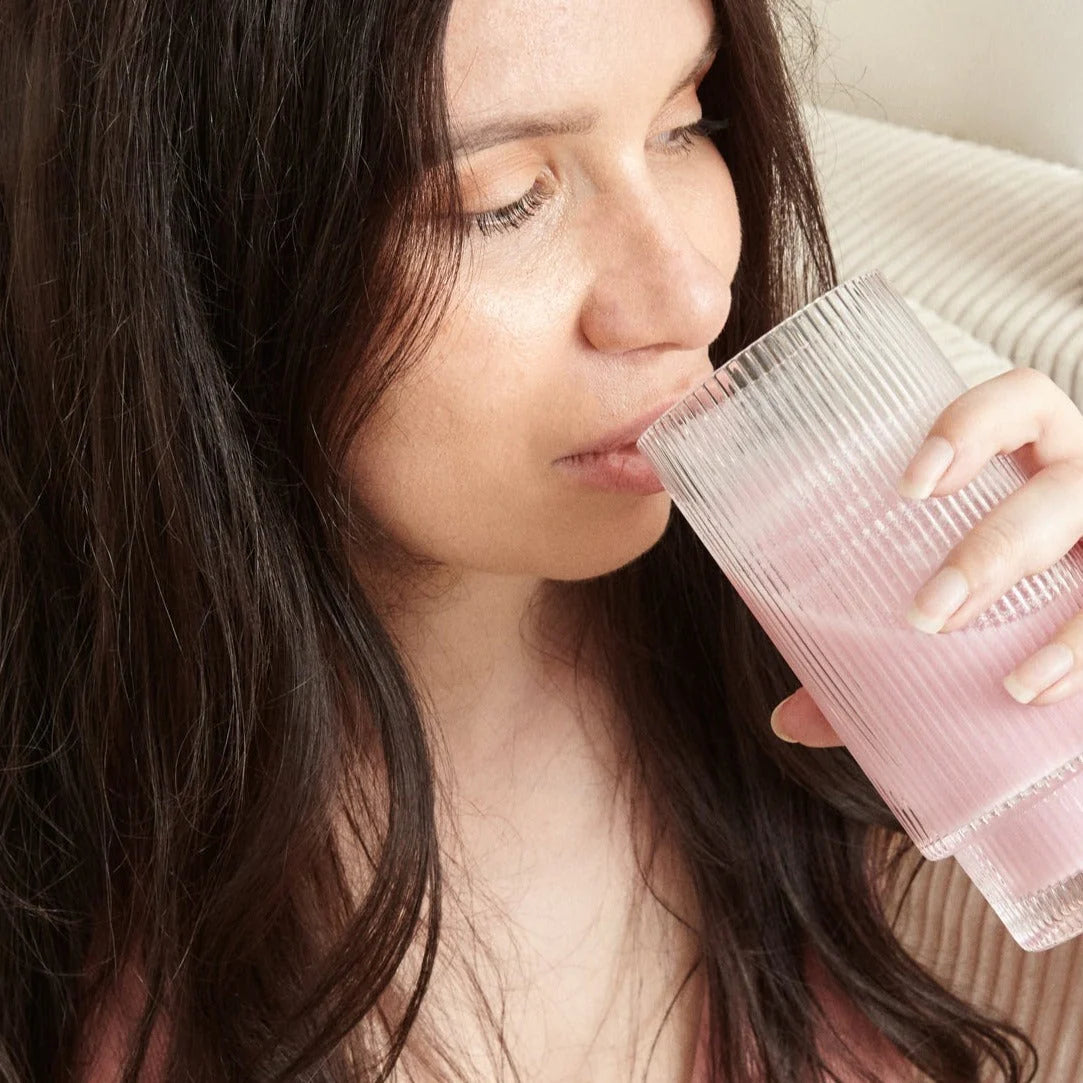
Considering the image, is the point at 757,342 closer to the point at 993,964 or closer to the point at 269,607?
the point at 269,607

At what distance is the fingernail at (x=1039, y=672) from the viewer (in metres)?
0.66

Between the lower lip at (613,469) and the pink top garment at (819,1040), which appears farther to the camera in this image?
the pink top garment at (819,1040)

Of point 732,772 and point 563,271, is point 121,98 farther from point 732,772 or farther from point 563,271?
point 732,772

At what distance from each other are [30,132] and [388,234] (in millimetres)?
215

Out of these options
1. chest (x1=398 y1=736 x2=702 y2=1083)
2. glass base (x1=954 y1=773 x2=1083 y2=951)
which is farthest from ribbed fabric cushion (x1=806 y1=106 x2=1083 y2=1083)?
glass base (x1=954 y1=773 x2=1083 y2=951)

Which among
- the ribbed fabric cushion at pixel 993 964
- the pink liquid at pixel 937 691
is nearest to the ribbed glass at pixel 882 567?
the pink liquid at pixel 937 691

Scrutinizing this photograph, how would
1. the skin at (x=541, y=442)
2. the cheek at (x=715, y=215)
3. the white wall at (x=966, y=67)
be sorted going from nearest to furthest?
the skin at (x=541, y=442)
the cheek at (x=715, y=215)
the white wall at (x=966, y=67)

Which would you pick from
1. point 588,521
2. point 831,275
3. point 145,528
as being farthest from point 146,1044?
point 831,275

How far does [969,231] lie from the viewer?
1364 millimetres

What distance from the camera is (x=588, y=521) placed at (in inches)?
32.3

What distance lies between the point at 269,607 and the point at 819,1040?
1.77ft

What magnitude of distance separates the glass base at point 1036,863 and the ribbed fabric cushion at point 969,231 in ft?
1.86

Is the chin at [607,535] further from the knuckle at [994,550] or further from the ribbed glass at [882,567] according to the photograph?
the knuckle at [994,550]

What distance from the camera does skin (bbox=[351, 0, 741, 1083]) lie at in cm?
75
